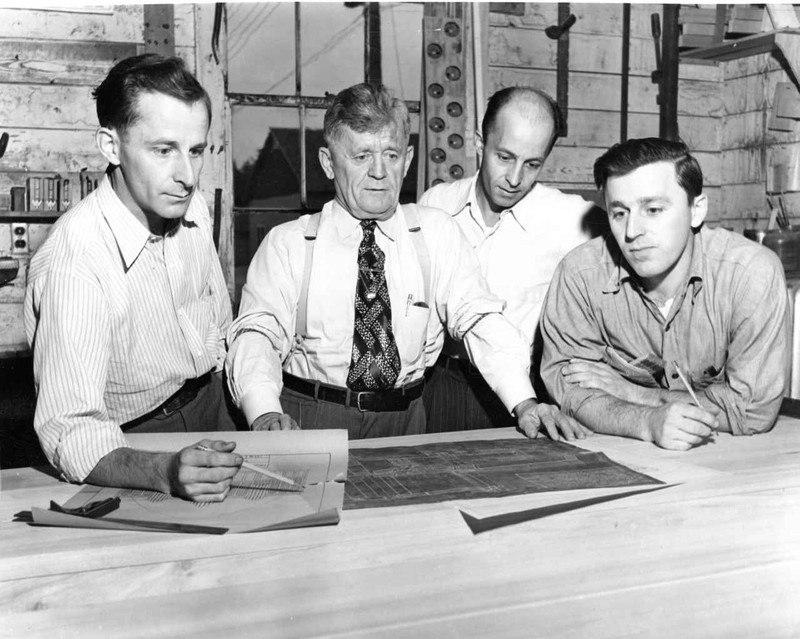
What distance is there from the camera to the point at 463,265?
2.51m

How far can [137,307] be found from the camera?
6.39 ft

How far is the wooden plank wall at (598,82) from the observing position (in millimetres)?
4957

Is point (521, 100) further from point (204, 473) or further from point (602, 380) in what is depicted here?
point (204, 473)

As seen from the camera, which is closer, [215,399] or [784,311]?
[784,311]

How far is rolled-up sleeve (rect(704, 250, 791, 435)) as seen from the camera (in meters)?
2.04

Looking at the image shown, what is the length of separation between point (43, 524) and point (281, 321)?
3.64 feet

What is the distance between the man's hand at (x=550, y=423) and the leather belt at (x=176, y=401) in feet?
2.77

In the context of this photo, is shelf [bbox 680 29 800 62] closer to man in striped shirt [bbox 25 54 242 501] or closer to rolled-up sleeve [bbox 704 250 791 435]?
rolled-up sleeve [bbox 704 250 791 435]

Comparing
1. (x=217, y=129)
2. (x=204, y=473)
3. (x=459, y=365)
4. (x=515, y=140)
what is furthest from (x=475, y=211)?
(x=217, y=129)

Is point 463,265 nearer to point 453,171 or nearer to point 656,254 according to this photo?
point 656,254

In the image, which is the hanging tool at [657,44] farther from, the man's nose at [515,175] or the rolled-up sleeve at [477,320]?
the rolled-up sleeve at [477,320]

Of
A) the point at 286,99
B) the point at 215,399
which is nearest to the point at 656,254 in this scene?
the point at 215,399

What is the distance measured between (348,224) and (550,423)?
34.3 inches

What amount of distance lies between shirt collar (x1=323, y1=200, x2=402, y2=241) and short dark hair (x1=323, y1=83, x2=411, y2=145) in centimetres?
24
